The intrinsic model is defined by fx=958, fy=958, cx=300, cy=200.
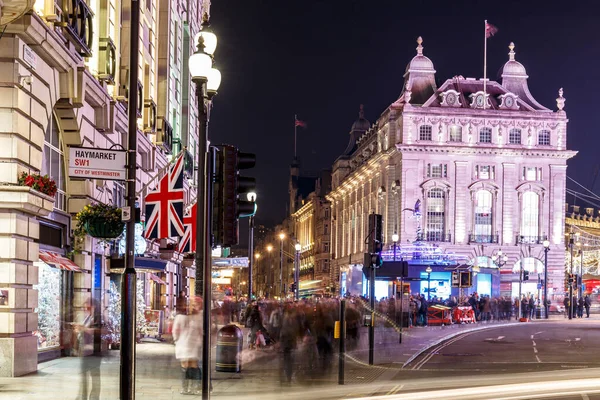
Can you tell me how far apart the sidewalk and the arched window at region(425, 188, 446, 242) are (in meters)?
73.3

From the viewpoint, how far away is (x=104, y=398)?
643 inches

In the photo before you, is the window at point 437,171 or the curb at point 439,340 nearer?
the curb at point 439,340

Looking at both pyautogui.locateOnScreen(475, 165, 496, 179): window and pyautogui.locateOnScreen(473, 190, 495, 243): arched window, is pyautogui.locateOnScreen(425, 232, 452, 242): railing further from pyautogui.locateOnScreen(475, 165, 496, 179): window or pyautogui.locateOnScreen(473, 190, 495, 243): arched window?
pyautogui.locateOnScreen(475, 165, 496, 179): window

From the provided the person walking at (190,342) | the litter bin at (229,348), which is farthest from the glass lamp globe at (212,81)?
the litter bin at (229,348)

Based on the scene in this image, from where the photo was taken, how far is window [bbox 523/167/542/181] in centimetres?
10406

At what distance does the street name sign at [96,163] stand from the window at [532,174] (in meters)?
94.4

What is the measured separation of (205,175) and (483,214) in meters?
92.3

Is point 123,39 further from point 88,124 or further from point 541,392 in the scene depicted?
point 541,392

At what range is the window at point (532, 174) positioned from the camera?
104062mm

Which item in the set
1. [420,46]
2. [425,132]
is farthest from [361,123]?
[425,132]

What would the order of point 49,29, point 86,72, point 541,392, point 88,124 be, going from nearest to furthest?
point 541,392, point 49,29, point 86,72, point 88,124

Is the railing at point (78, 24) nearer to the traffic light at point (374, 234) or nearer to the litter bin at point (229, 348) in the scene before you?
the litter bin at point (229, 348)

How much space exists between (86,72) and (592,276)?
118 m

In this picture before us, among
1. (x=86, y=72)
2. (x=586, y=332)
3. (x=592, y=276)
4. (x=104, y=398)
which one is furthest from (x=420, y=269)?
(x=592, y=276)
